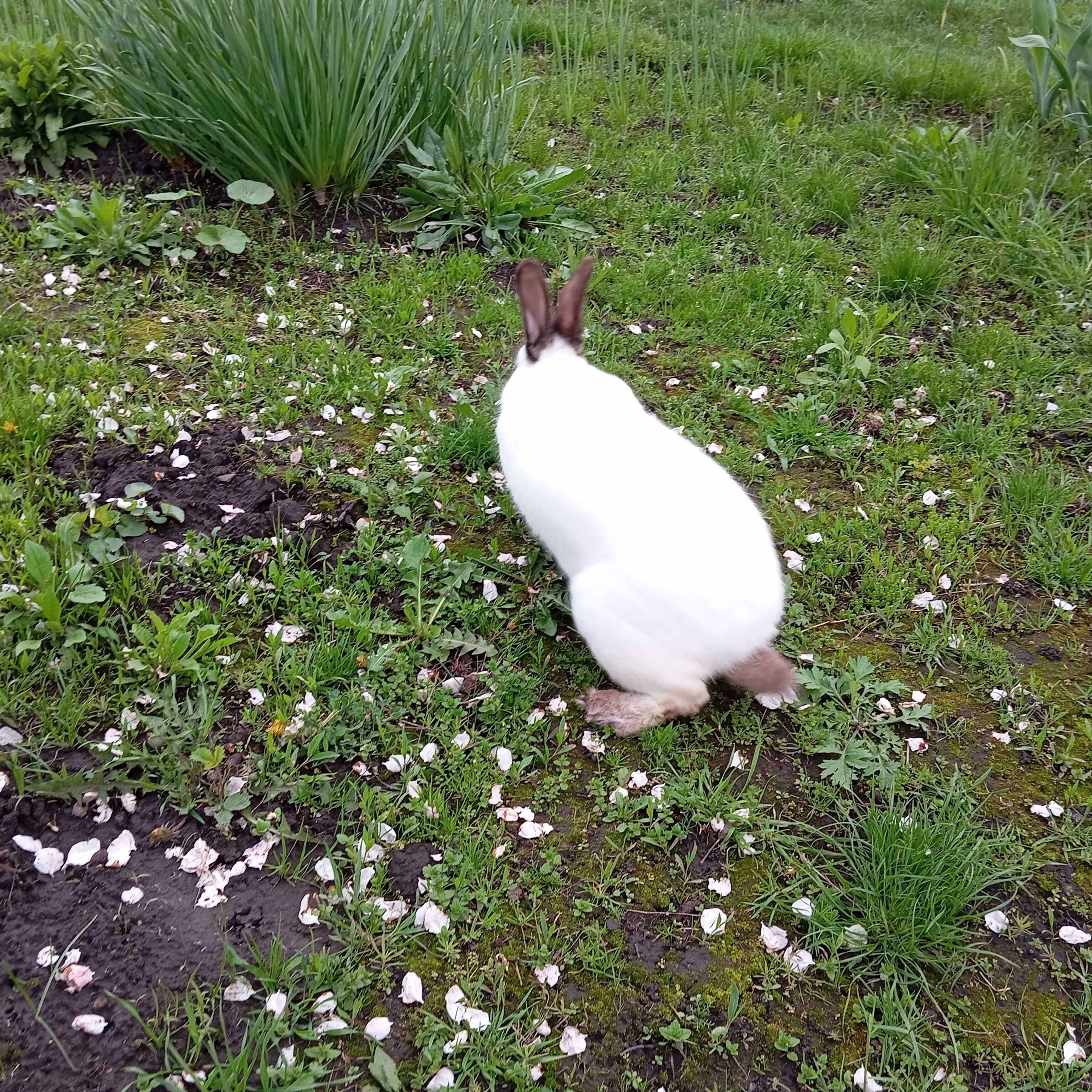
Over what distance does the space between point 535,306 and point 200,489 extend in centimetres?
126

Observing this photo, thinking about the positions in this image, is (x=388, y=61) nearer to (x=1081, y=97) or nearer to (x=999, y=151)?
(x=999, y=151)

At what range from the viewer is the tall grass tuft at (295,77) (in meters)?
3.35

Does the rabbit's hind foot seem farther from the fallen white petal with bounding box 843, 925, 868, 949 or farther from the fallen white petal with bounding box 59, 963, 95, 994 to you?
the fallen white petal with bounding box 59, 963, 95, 994

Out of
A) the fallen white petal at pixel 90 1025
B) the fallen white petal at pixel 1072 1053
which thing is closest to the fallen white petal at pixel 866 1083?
the fallen white petal at pixel 1072 1053

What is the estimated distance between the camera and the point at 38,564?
2.12 meters

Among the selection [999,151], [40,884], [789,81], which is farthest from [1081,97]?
[40,884]

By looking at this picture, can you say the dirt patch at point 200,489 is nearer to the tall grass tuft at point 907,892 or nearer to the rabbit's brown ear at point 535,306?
the rabbit's brown ear at point 535,306

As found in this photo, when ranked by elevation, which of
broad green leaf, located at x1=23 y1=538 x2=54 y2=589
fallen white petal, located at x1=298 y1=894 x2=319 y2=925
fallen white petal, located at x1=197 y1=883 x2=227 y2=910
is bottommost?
fallen white petal, located at x1=298 y1=894 x2=319 y2=925

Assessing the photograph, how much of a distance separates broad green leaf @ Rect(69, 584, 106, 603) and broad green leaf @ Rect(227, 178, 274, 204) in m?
2.20

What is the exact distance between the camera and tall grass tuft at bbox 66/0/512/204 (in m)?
3.35

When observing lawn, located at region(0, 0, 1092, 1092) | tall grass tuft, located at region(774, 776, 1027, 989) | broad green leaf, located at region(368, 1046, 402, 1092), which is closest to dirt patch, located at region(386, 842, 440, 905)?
lawn, located at region(0, 0, 1092, 1092)

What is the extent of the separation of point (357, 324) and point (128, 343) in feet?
2.93

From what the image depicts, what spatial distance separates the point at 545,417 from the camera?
2246 mm

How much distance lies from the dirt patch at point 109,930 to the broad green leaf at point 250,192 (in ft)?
9.06
